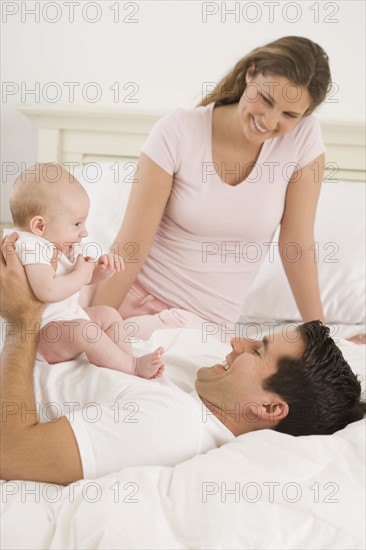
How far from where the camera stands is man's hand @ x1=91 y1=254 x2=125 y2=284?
4.25ft

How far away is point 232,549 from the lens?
0.89 meters

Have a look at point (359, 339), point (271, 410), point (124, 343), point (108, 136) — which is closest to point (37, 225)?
point (124, 343)

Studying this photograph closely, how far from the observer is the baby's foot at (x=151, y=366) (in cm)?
124

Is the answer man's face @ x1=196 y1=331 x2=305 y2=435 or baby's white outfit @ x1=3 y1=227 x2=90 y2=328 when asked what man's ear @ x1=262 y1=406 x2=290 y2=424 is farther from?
baby's white outfit @ x1=3 y1=227 x2=90 y2=328

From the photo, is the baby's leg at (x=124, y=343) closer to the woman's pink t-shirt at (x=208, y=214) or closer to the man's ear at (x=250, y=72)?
the woman's pink t-shirt at (x=208, y=214)

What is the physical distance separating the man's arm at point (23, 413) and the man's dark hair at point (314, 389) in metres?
0.36

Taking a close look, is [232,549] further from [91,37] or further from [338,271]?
[91,37]

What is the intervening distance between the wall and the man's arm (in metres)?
1.62

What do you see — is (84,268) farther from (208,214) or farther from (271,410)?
(208,214)

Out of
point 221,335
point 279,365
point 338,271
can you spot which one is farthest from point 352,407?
point 338,271

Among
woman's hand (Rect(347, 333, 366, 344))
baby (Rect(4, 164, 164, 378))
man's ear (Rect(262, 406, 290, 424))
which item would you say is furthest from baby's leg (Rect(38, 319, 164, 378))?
woman's hand (Rect(347, 333, 366, 344))

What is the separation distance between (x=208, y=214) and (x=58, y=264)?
629 millimetres

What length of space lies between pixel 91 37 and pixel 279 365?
6.29ft

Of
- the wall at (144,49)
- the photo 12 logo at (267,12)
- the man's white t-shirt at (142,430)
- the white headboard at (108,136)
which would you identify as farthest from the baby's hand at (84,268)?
the photo 12 logo at (267,12)
